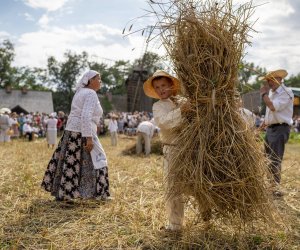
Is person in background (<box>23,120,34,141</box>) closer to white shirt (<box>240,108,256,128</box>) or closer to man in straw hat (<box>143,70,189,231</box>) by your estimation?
man in straw hat (<box>143,70,189,231</box>)

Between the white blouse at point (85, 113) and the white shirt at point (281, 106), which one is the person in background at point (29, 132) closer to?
the white blouse at point (85, 113)

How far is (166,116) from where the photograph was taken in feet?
11.6

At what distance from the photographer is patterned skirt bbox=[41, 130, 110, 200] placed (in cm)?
493

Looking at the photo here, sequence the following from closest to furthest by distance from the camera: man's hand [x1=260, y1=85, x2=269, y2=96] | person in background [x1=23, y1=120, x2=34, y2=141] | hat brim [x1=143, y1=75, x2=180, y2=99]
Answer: hat brim [x1=143, y1=75, x2=180, y2=99]
man's hand [x1=260, y1=85, x2=269, y2=96]
person in background [x1=23, y1=120, x2=34, y2=141]

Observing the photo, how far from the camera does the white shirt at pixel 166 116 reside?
3467 mm

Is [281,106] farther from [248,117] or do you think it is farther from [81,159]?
[81,159]

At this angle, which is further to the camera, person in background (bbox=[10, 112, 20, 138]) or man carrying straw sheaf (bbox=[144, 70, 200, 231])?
person in background (bbox=[10, 112, 20, 138])

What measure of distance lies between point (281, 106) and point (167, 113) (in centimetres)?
270

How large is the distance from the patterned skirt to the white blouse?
0.13 metres

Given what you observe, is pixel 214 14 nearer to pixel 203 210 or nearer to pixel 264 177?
pixel 264 177

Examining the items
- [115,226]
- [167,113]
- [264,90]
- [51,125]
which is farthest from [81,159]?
[51,125]

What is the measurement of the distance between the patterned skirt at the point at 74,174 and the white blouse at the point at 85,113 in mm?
131

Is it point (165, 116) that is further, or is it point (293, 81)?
point (293, 81)

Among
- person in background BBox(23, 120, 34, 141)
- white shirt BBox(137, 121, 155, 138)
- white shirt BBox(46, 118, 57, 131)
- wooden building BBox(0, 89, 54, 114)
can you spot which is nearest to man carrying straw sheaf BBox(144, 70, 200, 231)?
white shirt BBox(137, 121, 155, 138)
